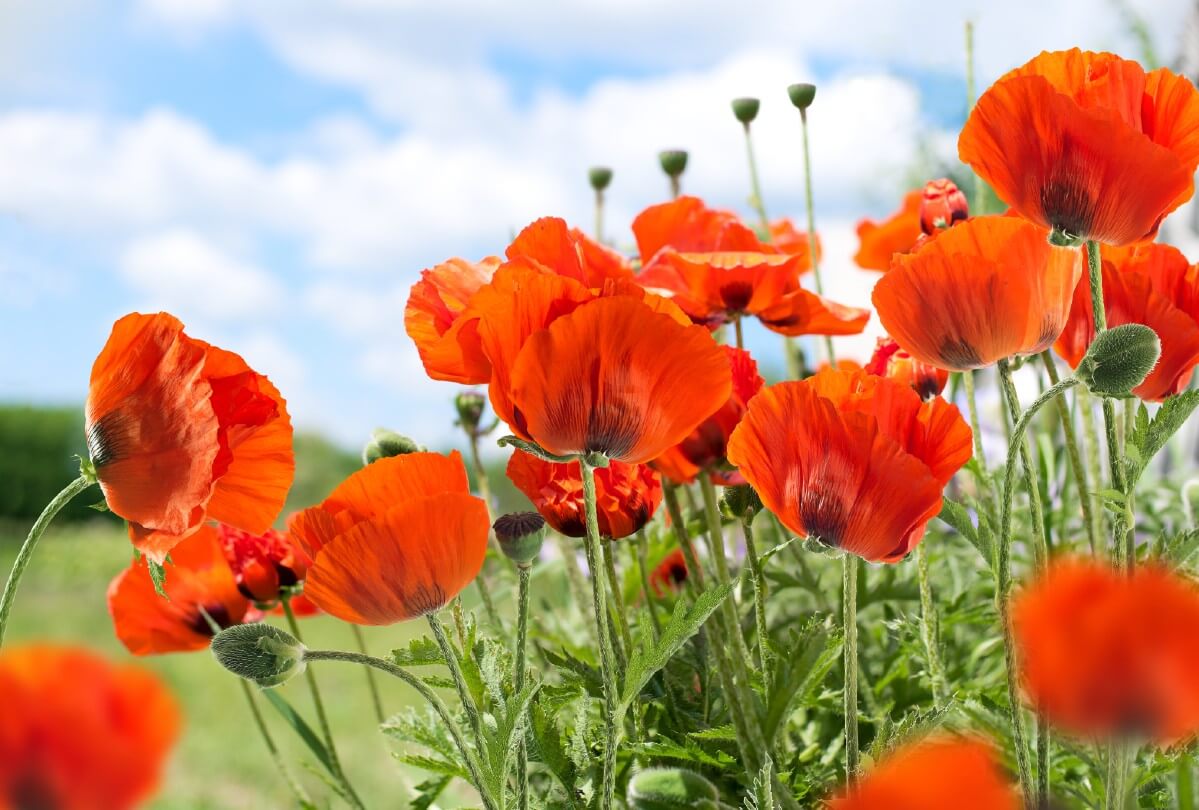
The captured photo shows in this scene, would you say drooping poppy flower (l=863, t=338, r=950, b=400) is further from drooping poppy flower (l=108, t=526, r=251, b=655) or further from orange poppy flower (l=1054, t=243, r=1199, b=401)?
drooping poppy flower (l=108, t=526, r=251, b=655)

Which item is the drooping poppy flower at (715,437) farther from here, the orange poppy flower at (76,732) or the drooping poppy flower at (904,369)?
the orange poppy flower at (76,732)

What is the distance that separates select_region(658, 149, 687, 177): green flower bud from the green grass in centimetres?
60

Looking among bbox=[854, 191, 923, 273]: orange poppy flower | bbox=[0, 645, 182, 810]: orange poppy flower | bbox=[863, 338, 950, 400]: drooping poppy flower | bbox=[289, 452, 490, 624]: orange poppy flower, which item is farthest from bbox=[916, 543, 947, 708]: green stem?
bbox=[0, 645, 182, 810]: orange poppy flower

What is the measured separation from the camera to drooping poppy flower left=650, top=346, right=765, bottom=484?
0.71 meters

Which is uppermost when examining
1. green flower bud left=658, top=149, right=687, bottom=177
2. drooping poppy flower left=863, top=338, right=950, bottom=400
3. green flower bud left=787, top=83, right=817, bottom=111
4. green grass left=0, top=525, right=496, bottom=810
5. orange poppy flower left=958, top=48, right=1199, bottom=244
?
green flower bud left=787, top=83, right=817, bottom=111

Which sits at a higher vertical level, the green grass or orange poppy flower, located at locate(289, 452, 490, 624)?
orange poppy flower, located at locate(289, 452, 490, 624)

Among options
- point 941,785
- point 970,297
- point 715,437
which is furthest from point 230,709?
point 941,785

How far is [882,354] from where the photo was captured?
840 mm

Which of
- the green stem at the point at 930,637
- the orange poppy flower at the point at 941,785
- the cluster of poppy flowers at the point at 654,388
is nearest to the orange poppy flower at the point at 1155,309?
the cluster of poppy flowers at the point at 654,388

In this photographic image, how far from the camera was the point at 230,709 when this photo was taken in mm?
4012

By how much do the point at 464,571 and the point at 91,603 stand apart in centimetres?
583

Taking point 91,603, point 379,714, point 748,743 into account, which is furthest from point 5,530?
point 748,743

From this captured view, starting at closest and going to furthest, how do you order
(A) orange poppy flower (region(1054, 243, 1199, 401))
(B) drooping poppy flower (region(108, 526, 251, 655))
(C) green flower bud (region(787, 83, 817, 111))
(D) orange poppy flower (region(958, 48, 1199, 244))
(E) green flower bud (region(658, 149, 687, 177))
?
(D) orange poppy flower (region(958, 48, 1199, 244)) → (A) orange poppy flower (region(1054, 243, 1199, 401)) → (B) drooping poppy flower (region(108, 526, 251, 655)) → (C) green flower bud (region(787, 83, 817, 111)) → (E) green flower bud (region(658, 149, 687, 177))

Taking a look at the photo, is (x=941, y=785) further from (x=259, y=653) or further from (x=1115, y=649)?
(x=259, y=653)
